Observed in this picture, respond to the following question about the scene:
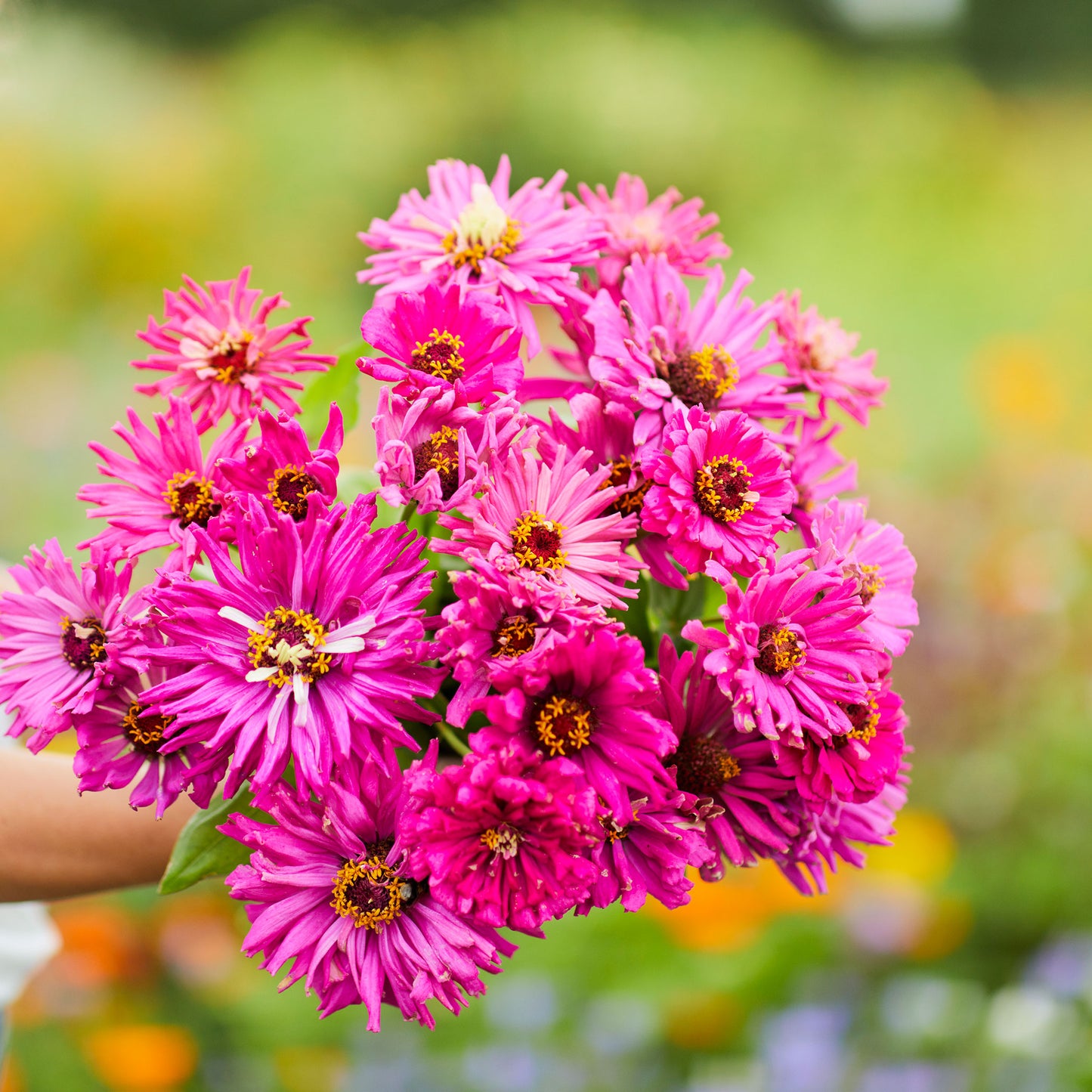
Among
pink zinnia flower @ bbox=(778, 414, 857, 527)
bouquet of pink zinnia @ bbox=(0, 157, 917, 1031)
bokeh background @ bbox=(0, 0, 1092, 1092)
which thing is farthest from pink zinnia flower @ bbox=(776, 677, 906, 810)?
bokeh background @ bbox=(0, 0, 1092, 1092)

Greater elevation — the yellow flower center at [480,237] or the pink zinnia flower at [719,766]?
the yellow flower center at [480,237]

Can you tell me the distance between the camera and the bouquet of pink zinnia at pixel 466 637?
1.10 feet

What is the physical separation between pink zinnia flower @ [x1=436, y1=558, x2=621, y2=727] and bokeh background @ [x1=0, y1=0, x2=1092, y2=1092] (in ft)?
3.57

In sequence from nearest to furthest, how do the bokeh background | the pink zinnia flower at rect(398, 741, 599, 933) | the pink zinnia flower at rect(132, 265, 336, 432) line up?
the pink zinnia flower at rect(398, 741, 599, 933) < the pink zinnia flower at rect(132, 265, 336, 432) < the bokeh background

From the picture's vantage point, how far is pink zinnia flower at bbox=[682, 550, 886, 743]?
351 mm

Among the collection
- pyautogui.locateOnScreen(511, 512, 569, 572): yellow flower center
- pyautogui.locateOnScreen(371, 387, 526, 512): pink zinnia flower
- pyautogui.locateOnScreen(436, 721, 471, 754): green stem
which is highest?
pyautogui.locateOnScreen(371, 387, 526, 512): pink zinnia flower

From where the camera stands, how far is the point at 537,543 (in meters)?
0.36

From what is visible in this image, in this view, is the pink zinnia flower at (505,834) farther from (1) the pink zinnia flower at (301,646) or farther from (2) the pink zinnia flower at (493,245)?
(2) the pink zinnia flower at (493,245)

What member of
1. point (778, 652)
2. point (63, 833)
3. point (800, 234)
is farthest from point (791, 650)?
point (800, 234)

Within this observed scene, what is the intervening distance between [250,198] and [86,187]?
0.24 m

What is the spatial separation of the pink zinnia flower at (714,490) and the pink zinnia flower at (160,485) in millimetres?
156

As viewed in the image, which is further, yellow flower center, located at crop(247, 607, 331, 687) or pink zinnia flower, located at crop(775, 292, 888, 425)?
pink zinnia flower, located at crop(775, 292, 888, 425)

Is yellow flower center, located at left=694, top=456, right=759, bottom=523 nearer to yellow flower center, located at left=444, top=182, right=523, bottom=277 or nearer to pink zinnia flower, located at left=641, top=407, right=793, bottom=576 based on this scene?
pink zinnia flower, located at left=641, top=407, right=793, bottom=576

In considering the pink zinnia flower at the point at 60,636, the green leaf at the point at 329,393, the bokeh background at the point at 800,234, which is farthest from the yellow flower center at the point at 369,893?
the bokeh background at the point at 800,234
